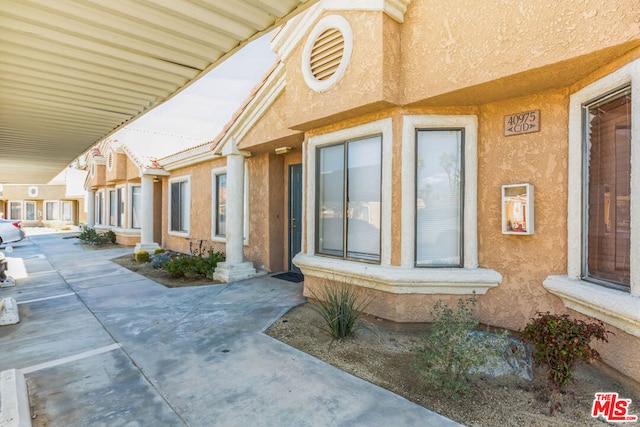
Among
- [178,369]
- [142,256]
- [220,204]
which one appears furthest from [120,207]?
[178,369]

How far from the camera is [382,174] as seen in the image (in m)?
4.64

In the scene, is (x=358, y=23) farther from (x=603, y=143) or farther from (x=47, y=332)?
(x=47, y=332)

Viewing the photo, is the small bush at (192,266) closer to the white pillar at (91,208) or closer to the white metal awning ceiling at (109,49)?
the white metal awning ceiling at (109,49)

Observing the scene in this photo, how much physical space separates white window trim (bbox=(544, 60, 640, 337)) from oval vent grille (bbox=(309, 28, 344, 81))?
307 centimetres

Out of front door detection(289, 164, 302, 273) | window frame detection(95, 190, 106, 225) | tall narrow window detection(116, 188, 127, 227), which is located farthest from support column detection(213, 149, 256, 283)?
window frame detection(95, 190, 106, 225)

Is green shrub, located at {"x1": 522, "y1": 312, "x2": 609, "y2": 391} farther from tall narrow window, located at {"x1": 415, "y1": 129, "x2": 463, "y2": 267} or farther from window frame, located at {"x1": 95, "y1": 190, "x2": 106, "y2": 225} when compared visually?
window frame, located at {"x1": 95, "y1": 190, "x2": 106, "y2": 225}

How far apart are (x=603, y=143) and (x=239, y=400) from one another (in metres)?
4.53

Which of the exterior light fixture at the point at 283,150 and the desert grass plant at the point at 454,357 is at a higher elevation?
the exterior light fixture at the point at 283,150

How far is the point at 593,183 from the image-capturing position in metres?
3.53

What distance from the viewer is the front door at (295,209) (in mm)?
8039

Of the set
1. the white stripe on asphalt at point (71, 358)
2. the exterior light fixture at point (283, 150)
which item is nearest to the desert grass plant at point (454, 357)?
the white stripe on asphalt at point (71, 358)

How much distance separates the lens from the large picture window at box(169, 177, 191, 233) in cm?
1121

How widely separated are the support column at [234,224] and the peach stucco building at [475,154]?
2554mm

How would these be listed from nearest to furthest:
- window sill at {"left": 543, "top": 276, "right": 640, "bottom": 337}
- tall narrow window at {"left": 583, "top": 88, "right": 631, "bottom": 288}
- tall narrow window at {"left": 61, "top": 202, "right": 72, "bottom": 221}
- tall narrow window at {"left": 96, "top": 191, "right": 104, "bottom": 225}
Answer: window sill at {"left": 543, "top": 276, "right": 640, "bottom": 337} < tall narrow window at {"left": 583, "top": 88, "right": 631, "bottom": 288} < tall narrow window at {"left": 96, "top": 191, "right": 104, "bottom": 225} < tall narrow window at {"left": 61, "top": 202, "right": 72, "bottom": 221}
